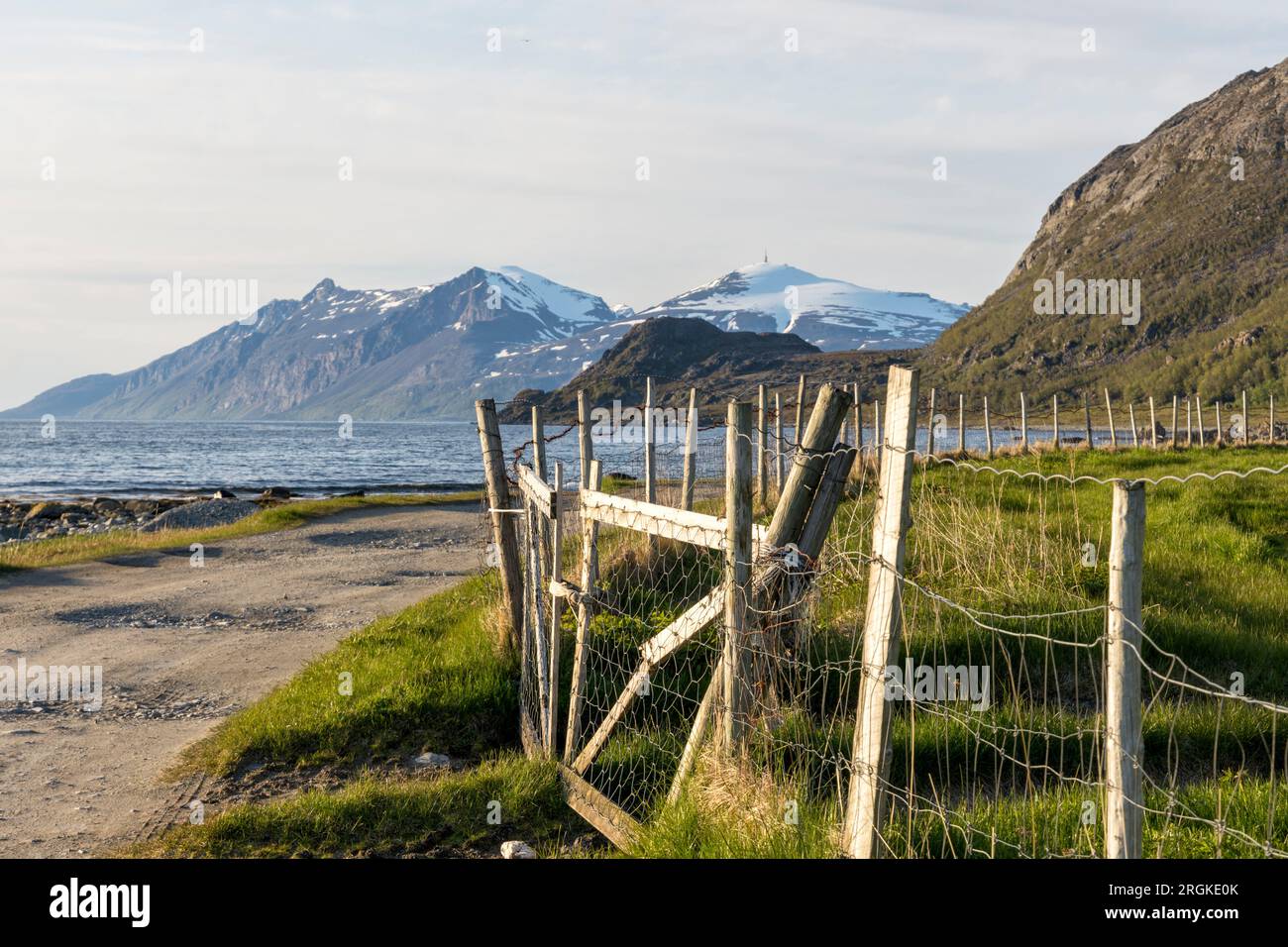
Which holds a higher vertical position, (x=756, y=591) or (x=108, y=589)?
(x=756, y=591)

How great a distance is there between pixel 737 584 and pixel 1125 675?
246cm

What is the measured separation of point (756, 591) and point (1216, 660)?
5812 mm

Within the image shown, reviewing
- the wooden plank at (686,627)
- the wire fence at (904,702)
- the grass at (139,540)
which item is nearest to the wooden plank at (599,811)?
the wire fence at (904,702)

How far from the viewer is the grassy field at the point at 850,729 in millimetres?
5555

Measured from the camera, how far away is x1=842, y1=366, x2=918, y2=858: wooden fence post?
14.0 feet

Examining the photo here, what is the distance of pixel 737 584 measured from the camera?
19.1 ft

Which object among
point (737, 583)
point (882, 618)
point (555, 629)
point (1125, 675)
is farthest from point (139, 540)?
point (1125, 675)

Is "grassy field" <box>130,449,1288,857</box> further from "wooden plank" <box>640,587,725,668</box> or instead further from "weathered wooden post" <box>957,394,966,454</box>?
"weathered wooden post" <box>957,394,966,454</box>

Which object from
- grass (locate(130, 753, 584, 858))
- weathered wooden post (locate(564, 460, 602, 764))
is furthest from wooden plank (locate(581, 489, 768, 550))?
grass (locate(130, 753, 584, 858))

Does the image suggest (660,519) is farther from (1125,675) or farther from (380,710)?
(380,710)

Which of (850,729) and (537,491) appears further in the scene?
(537,491)

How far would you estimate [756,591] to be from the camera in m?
5.96
